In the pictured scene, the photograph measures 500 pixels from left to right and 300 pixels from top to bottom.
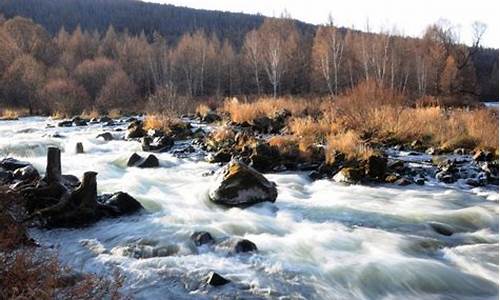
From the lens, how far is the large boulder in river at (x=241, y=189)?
931 centimetres

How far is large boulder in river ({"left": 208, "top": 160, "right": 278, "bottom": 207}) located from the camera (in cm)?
931

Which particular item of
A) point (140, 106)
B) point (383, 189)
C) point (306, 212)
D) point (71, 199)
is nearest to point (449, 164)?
point (383, 189)

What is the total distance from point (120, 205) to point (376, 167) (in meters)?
5.86

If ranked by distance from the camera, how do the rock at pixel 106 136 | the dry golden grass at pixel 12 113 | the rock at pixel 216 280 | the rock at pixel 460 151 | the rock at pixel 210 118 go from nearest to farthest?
the rock at pixel 216 280
the rock at pixel 460 151
the rock at pixel 106 136
the rock at pixel 210 118
the dry golden grass at pixel 12 113

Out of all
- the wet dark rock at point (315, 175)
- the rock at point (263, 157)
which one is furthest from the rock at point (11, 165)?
the wet dark rock at point (315, 175)

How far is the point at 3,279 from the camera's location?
412cm

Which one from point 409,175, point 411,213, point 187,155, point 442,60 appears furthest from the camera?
point 442,60

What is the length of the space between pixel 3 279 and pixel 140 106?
34770 mm

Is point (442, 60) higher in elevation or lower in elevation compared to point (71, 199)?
higher

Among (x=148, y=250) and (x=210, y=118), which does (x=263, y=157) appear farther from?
(x=210, y=118)

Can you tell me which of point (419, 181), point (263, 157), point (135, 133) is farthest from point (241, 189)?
point (135, 133)

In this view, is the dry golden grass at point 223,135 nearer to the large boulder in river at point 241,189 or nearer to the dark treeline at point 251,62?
the large boulder in river at point 241,189

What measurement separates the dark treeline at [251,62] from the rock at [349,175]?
28974 millimetres

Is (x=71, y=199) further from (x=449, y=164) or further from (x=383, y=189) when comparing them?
(x=449, y=164)
